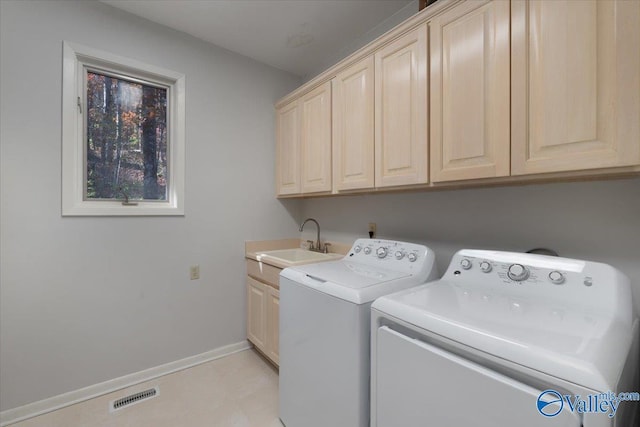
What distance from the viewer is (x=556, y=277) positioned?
103 cm

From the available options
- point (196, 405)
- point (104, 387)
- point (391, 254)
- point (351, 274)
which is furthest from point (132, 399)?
point (391, 254)

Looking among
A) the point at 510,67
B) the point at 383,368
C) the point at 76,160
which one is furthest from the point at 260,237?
the point at 510,67

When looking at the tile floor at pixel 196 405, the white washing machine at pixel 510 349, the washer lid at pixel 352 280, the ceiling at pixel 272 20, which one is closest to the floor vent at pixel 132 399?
the tile floor at pixel 196 405

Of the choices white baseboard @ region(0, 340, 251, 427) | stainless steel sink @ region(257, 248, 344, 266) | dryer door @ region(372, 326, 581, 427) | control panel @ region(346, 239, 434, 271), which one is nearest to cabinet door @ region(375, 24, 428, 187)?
control panel @ region(346, 239, 434, 271)

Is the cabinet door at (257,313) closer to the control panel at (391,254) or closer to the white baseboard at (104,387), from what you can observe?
the white baseboard at (104,387)

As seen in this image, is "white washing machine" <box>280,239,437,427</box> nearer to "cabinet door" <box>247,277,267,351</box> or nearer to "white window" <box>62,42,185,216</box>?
"cabinet door" <box>247,277,267,351</box>

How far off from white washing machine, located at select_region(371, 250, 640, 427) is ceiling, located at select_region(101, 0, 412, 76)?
5.91ft

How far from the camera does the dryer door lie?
68cm

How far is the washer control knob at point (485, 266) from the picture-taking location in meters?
1.20

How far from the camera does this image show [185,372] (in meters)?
2.10

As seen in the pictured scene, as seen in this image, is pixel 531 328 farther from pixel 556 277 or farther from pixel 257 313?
pixel 257 313

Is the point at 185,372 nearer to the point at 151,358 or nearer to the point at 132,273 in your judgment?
the point at 151,358

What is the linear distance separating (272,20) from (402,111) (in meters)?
1.24

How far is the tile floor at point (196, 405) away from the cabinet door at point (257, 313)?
0.23 metres
